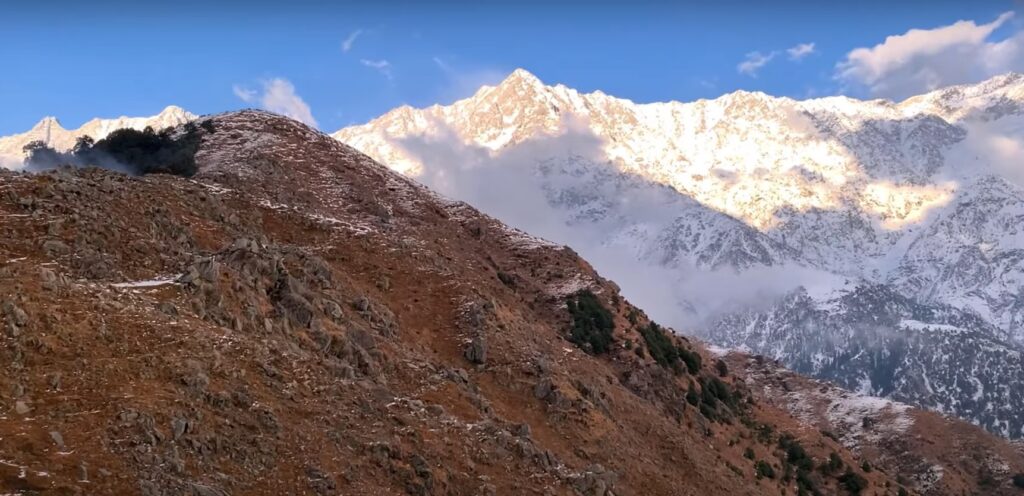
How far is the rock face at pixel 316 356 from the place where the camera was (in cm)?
2330

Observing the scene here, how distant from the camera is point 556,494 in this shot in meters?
32.0

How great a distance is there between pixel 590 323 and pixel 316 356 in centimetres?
2772

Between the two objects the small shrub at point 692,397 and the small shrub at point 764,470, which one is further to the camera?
the small shrub at point 692,397

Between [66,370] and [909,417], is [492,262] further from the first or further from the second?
[909,417]

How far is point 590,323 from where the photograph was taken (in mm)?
56281

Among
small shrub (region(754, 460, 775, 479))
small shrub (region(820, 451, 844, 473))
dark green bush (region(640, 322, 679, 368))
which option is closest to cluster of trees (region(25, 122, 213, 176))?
dark green bush (region(640, 322, 679, 368))

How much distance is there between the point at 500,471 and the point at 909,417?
3833 inches

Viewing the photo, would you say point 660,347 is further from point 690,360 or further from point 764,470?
point 764,470

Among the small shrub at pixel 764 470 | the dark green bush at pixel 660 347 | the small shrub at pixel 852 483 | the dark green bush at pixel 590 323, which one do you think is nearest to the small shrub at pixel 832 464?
the small shrub at pixel 852 483

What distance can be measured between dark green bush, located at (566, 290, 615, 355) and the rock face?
195mm

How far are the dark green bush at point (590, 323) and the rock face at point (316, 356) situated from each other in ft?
0.64

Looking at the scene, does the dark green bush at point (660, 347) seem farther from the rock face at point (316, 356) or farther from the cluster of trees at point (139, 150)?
the cluster of trees at point (139, 150)

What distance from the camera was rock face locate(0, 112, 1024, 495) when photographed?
23.3 m

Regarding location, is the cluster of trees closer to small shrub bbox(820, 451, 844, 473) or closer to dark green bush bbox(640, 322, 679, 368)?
dark green bush bbox(640, 322, 679, 368)
